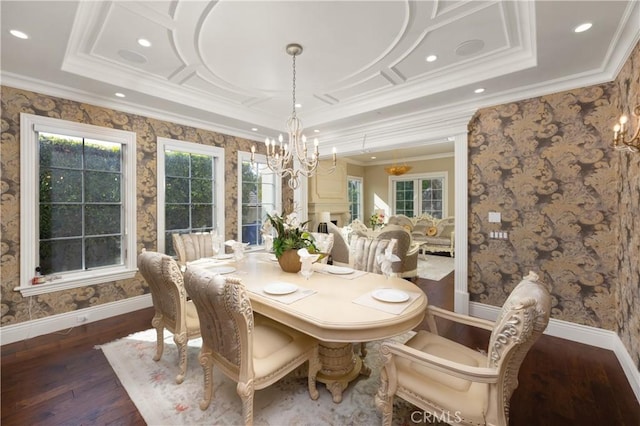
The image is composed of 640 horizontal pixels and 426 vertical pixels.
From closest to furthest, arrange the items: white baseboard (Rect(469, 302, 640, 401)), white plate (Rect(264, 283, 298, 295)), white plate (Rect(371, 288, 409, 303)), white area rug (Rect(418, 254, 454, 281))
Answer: white plate (Rect(371, 288, 409, 303)), white plate (Rect(264, 283, 298, 295)), white baseboard (Rect(469, 302, 640, 401)), white area rug (Rect(418, 254, 454, 281))

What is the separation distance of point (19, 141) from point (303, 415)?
3706 mm

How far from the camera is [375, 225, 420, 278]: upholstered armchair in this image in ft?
13.4

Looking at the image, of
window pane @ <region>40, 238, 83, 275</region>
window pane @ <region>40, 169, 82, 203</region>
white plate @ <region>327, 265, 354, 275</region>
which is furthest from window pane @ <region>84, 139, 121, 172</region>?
white plate @ <region>327, 265, 354, 275</region>

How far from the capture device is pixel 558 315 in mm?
2779

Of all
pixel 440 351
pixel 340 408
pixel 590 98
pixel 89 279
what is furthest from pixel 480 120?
pixel 89 279

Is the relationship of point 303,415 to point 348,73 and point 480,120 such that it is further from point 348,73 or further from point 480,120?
point 480,120

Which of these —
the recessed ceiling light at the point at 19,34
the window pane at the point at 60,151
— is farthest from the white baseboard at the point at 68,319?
the recessed ceiling light at the point at 19,34

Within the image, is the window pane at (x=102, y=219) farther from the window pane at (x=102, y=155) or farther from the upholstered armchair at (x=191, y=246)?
the upholstered armchair at (x=191, y=246)

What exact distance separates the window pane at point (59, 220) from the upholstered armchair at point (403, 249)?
3882 millimetres

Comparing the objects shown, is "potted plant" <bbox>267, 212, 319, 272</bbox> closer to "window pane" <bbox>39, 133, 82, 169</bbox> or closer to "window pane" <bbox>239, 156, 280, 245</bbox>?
"window pane" <bbox>239, 156, 280, 245</bbox>

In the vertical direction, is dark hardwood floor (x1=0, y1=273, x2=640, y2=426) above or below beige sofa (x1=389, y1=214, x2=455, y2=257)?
below

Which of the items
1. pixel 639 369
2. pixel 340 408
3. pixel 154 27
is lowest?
pixel 340 408

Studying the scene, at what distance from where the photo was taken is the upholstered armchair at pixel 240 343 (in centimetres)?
141

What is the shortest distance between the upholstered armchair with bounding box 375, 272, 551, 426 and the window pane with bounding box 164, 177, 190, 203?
365 cm
